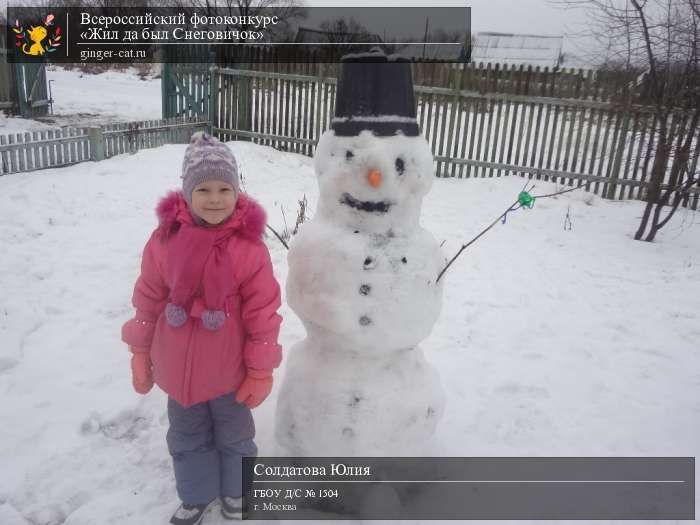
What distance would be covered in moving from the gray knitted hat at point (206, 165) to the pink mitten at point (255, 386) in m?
0.71

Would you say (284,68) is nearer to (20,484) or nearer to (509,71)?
(509,71)

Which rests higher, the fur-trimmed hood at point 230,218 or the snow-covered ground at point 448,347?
the fur-trimmed hood at point 230,218

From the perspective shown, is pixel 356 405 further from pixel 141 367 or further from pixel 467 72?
pixel 467 72

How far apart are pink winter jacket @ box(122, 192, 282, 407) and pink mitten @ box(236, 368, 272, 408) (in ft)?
0.09

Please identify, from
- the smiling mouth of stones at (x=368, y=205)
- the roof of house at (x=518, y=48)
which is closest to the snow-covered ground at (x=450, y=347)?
the smiling mouth of stones at (x=368, y=205)

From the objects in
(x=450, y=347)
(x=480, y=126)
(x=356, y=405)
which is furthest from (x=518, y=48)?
(x=356, y=405)

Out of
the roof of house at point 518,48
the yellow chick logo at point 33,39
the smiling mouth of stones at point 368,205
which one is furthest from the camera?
the roof of house at point 518,48

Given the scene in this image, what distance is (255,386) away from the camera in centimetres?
208

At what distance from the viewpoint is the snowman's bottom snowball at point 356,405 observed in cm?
226

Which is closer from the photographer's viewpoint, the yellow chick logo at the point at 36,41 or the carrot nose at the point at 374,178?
the carrot nose at the point at 374,178

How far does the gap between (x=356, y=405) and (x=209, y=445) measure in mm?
653

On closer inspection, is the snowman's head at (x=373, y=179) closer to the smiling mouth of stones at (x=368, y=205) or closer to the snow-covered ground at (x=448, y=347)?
the smiling mouth of stones at (x=368, y=205)

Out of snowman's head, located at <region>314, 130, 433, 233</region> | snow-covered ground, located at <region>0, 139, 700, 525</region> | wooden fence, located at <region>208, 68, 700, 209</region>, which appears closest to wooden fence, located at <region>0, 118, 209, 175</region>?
snow-covered ground, located at <region>0, 139, 700, 525</region>

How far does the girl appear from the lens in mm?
1977
